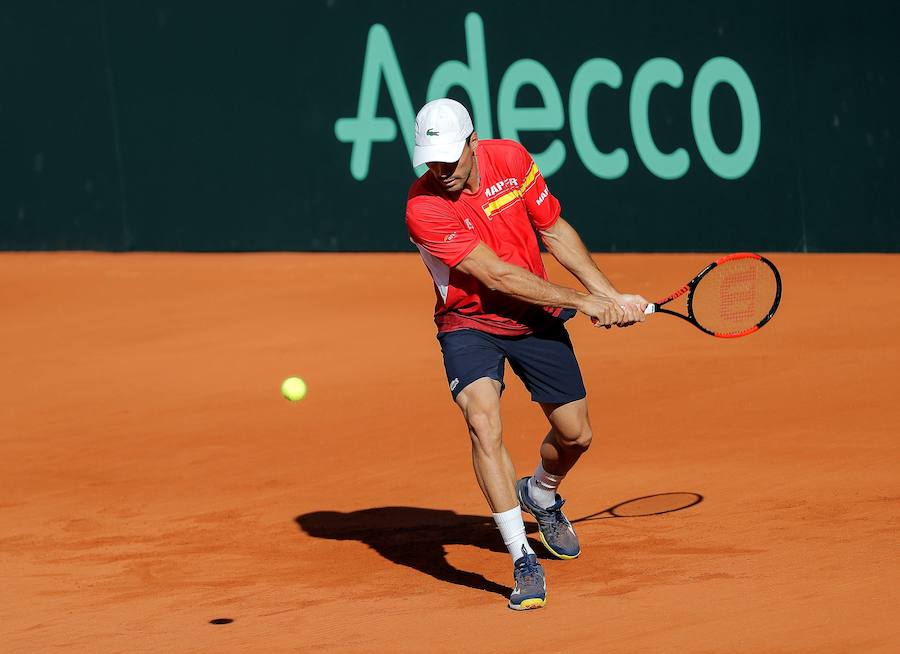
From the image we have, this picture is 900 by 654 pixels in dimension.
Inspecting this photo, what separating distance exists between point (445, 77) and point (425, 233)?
10.3m

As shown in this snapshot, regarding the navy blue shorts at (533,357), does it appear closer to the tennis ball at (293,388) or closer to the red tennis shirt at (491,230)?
the red tennis shirt at (491,230)

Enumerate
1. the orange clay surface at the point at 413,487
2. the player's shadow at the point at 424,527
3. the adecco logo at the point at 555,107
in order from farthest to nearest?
the adecco logo at the point at 555,107 < the player's shadow at the point at 424,527 < the orange clay surface at the point at 413,487

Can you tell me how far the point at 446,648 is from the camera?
5.20 meters

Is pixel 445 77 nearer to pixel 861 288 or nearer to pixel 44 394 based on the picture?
pixel 861 288

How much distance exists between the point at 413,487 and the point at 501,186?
7.33 feet

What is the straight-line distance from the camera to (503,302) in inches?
239

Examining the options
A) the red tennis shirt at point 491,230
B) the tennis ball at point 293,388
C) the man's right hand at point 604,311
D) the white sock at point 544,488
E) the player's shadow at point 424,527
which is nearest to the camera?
the man's right hand at point 604,311

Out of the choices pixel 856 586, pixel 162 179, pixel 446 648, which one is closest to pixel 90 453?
pixel 446 648

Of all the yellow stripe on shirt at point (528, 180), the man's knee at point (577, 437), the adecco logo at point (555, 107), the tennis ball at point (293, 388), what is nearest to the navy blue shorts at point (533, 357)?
the man's knee at point (577, 437)

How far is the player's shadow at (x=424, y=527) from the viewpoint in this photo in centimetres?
657

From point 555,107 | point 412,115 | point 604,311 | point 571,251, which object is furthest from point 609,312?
point 412,115

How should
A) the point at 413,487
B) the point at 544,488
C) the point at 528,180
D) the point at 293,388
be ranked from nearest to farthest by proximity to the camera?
the point at 528,180 → the point at 544,488 → the point at 413,487 → the point at 293,388

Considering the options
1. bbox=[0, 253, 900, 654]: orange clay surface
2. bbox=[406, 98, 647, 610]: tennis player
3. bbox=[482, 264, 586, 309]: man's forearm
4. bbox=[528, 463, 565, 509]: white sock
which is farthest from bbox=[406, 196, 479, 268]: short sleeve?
bbox=[0, 253, 900, 654]: orange clay surface

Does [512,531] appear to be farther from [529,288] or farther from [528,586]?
[529,288]
